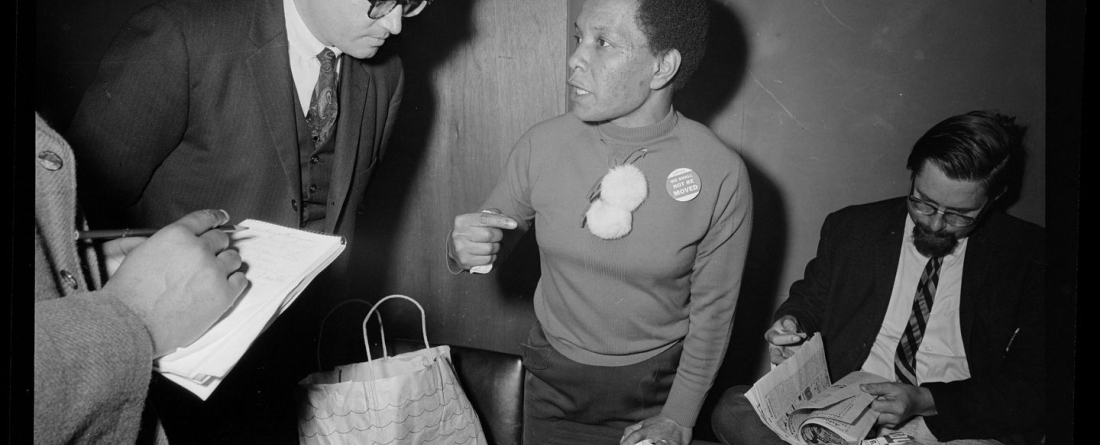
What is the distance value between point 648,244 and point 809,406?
406 mm

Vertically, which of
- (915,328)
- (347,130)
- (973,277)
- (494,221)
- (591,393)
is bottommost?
(591,393)

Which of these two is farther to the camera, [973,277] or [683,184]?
[973,277]

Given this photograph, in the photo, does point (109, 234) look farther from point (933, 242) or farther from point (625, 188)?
point (933, 242)

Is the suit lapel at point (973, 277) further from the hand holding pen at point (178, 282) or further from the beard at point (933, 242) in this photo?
the hand holding pen at point (178, 282)

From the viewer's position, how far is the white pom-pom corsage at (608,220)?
1.00 meters

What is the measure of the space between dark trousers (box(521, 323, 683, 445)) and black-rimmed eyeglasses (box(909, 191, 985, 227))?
1.77 feet

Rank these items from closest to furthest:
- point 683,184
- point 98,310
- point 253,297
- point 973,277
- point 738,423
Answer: point 98,310, point 253,297, point 683,184, point 973,277, point 738,423

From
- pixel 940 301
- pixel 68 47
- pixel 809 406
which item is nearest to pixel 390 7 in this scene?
pixel 68 47

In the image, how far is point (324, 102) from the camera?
3.40ft

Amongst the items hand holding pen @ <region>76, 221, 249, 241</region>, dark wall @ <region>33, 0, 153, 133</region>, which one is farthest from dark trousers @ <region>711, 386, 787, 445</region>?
dark wall @ <region>33, 0, 153, 133</region>

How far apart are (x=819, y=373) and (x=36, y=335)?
1.16 metres

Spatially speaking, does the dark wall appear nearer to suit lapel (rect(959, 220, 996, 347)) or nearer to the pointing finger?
the pointing finger

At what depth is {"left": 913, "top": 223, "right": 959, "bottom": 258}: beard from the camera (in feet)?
3.72

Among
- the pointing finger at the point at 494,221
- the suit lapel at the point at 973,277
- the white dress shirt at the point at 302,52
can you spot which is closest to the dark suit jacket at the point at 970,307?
the suit lapel at the point at 973,277
